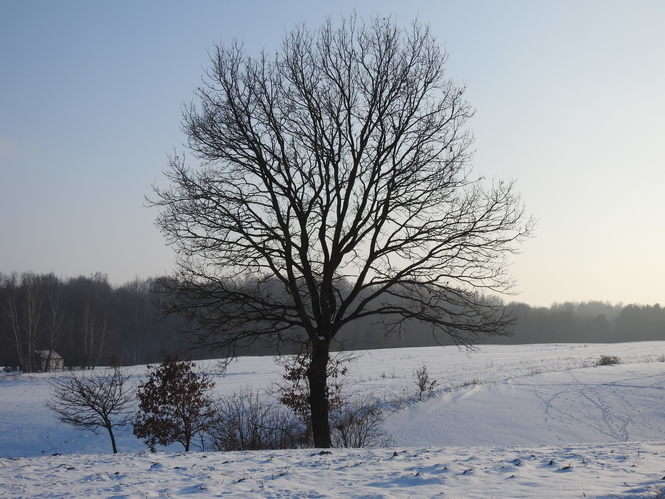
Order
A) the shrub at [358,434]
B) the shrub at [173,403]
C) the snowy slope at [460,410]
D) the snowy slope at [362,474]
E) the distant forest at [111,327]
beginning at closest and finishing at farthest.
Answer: the snowy slope at [362,474], the shrub at [358,434], the snowy slope at [460,410], the shrub at [173,403], the distant forest at [111,327]

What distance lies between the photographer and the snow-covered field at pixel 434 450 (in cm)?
721

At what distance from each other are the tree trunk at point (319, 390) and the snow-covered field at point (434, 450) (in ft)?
5.54

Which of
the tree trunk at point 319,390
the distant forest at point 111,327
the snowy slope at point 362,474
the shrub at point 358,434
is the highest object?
the distant forest at point 111,327

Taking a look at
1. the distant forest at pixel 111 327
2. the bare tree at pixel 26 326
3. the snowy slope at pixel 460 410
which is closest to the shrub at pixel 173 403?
the snowy slope at pixel 460 410

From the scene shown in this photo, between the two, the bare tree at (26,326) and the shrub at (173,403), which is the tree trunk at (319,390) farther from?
the bare tree at (26,326)

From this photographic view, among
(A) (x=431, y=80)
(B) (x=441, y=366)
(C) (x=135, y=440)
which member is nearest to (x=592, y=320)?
(B) (x=441, y=366)

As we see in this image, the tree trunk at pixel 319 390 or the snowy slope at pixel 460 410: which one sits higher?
the tree trunk at pixel 319 390

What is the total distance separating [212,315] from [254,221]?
7.09 feet

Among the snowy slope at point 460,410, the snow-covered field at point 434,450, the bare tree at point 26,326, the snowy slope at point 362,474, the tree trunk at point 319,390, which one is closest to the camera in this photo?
the snowy slope at point 362,474

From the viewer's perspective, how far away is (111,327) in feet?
274

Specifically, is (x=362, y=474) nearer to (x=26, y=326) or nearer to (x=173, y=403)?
(x=173, y=403)

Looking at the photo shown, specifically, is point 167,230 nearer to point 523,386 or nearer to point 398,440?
point 398,440

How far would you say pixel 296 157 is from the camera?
12.7m

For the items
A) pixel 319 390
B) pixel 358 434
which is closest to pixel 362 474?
pixel 319 390
